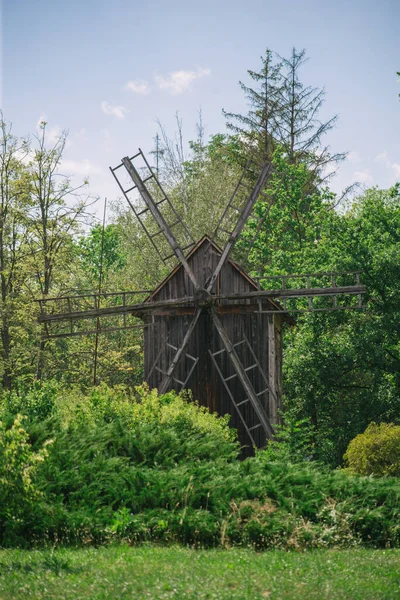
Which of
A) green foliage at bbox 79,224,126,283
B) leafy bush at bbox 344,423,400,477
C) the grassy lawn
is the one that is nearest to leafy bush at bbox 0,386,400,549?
the grassy lawn

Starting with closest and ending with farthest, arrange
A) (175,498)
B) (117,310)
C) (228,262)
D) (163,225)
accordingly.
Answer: (175,498)
(228,262)
(117,310)
(163,225)

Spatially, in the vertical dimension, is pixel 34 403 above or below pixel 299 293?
below

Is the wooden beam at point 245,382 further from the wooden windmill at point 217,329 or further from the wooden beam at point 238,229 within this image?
the wooden beam at point 238,229

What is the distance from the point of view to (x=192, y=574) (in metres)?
10.5

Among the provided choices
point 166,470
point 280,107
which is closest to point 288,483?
point 166,470

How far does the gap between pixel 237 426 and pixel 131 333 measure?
51.0 ft

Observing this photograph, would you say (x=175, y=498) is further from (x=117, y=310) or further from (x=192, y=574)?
(x=117, y=310)

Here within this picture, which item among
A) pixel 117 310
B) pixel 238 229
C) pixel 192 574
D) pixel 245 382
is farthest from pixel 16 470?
pixel 238 229

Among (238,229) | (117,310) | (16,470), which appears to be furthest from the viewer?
(117,310)

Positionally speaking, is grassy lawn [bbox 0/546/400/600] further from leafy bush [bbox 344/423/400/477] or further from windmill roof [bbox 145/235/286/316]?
windmill roof [bbox 145/235/286/316]

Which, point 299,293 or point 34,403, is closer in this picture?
point 34,403

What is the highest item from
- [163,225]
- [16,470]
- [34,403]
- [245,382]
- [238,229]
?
[163,225]

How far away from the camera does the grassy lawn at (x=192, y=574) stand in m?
9.91

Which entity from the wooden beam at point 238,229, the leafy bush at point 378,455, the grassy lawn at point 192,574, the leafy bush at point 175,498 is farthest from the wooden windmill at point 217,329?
the grassy lawn at point 192,574
